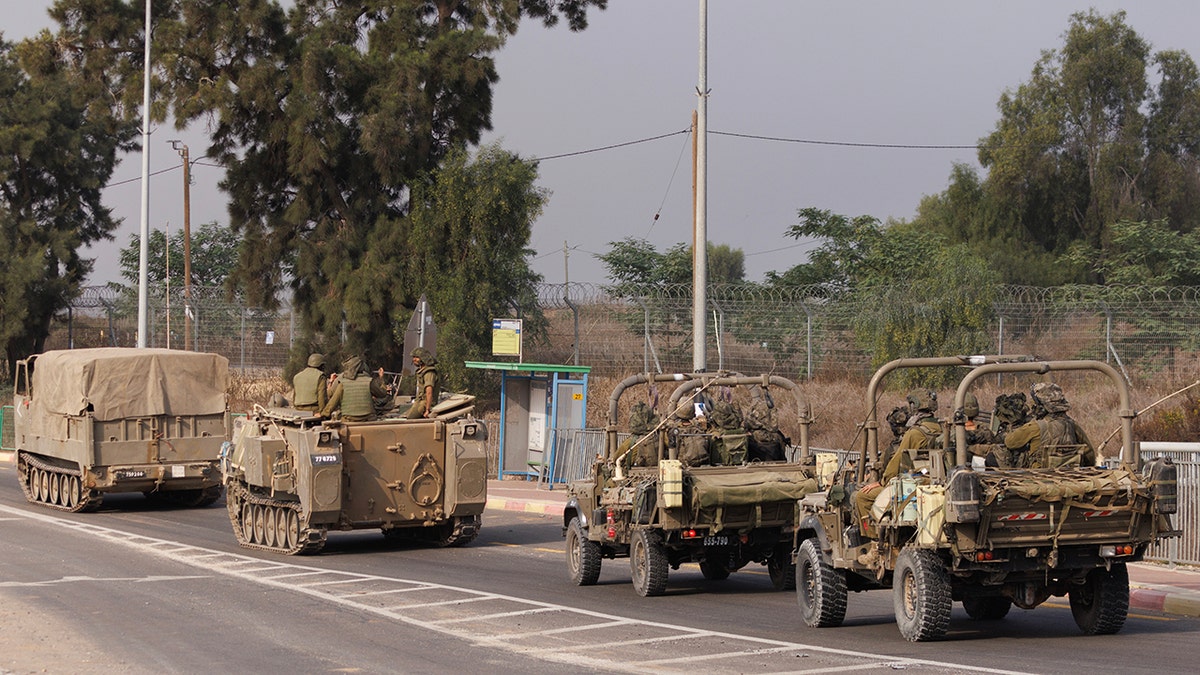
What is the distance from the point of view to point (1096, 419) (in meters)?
25.3

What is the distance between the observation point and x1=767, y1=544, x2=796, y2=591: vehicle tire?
15297 mm

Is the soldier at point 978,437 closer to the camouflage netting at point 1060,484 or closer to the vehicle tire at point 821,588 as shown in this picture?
the camouflage netting at point 1060,484

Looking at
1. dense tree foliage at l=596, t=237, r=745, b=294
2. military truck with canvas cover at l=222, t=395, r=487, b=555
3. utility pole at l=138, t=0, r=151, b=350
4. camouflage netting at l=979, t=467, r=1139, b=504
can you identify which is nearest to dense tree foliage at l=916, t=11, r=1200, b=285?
dense tree foliage at l=596, t=237, r=745, b=294

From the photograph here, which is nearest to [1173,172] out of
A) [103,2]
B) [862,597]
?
[103,2]

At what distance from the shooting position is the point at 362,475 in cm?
1922

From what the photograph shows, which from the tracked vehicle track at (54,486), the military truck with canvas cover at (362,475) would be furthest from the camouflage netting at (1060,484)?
the tracked vehicle track at (54,486)

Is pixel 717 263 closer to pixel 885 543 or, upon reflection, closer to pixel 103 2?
pixel 103 2

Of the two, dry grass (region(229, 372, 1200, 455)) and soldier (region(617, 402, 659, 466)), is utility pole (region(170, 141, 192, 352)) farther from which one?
soldier (region(617, 402, 659, 466))

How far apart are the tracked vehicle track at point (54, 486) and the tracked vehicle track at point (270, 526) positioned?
18.1 feet

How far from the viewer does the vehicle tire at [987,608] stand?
12.8 m

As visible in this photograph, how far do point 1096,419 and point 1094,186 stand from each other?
31.6 m

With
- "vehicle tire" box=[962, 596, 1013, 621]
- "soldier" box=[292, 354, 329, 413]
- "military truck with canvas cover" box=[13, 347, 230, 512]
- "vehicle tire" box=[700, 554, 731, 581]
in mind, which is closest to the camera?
"vehicle tire" box=[962, 596, 1013, 621]

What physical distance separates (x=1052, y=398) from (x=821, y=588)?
248 centimetres

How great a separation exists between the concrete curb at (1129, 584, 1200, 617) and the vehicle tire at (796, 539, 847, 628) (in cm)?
353
